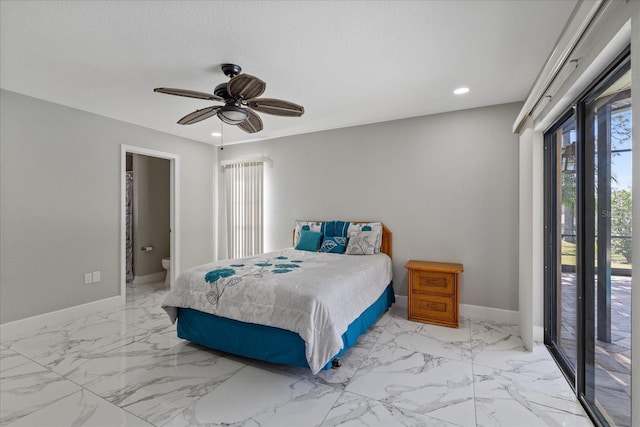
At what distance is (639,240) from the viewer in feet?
3.57

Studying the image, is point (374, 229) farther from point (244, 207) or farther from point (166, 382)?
point (166, 382)

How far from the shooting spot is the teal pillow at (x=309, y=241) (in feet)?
12.9

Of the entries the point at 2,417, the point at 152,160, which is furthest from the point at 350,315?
the point at 152,160

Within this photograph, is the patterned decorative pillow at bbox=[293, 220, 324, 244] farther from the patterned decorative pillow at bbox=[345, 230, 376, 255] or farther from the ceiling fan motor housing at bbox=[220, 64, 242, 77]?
the ceiling fan motor housing at bbox=[220, 64, 242, 77]

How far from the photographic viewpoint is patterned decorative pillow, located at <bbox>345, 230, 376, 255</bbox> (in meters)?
3.61

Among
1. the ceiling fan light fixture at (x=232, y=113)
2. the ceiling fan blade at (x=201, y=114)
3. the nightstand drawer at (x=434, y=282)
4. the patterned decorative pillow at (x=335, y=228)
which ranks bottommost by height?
the nightstand drawer at (x=434, y=282)

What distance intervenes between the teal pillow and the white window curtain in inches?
43.9

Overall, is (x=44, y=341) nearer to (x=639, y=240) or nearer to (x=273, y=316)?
(x=273, y=316)

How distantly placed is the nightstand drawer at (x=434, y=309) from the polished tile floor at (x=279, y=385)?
0.68 feet

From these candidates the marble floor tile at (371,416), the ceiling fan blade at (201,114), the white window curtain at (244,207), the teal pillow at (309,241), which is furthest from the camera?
the white window curtain at (244,207)

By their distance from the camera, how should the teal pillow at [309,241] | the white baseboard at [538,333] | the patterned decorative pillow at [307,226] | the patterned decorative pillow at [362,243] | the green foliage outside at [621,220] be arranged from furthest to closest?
the patterned decorative pillow at [307,226] → the teal pillow at [309,241] → the patterned decorative pillow at [362,243] → the white baseboard at [538,333] → the green foliage outside at [621,220]

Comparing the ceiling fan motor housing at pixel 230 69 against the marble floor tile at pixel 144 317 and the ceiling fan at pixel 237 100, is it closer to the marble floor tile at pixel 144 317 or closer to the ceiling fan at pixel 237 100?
the ceiling fan at pixel 237 100

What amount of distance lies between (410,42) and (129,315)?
4131mm

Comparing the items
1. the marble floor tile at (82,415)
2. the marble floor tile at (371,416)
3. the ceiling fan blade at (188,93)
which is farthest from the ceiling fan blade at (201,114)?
the marble floor tile at (371,416)
